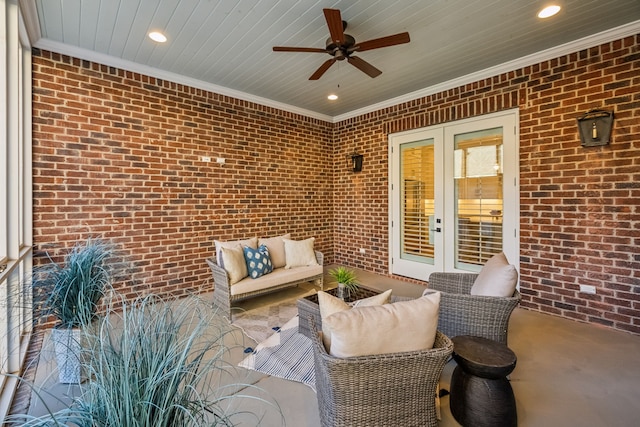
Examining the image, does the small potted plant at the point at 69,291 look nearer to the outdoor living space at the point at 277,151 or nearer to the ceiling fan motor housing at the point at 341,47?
the outdoor living space at the point at 277,151

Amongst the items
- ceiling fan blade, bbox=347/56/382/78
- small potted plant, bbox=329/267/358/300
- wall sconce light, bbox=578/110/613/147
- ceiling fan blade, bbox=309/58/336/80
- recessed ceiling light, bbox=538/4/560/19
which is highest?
recessed ceiling light, bbox=538/4/560/19

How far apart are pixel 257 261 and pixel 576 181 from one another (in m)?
3.62

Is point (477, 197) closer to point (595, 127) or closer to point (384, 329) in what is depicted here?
point (595, 127)

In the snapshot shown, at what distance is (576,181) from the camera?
10.5 ft

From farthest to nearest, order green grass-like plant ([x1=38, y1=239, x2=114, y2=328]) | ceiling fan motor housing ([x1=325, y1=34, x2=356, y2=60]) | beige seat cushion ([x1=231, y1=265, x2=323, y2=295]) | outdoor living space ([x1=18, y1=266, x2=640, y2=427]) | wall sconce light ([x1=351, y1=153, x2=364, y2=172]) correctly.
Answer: wall sconce light ([x1=351, y1=153, x2=364, y2=172]) < beige seat cushion ([x1=231, y1=265, x2=323, y2=295]) < ceiling fan motor housing ([x1=325, y1=34, x2=356, y2=60]) < green grass-like plant ([x1=38, y1=239, x2=114, y2=328]) < outdoor living space ([x1=18, y1=266, x2=640, y2=427])

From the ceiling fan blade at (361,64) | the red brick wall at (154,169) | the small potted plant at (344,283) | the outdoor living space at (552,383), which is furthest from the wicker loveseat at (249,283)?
the ceiling fan blade at (361,64)

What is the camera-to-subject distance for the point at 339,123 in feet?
18.8

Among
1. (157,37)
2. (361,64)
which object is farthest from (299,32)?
(157,37)

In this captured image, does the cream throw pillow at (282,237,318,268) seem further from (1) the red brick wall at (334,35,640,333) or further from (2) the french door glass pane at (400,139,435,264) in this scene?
→ (1) the red brick wall at (334,35,640,333)

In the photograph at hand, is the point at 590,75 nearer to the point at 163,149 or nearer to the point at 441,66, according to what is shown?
the point at 441,66

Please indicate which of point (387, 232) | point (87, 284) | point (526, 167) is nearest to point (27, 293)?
point (87, 284)

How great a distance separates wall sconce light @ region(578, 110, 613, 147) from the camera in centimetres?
296

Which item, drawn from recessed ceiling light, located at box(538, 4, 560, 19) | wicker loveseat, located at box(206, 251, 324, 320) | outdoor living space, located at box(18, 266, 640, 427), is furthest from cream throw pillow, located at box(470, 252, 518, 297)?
recessed ceiling light, located at box(538, 4, 560, 19)

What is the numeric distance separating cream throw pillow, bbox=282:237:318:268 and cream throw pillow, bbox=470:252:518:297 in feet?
7.09
